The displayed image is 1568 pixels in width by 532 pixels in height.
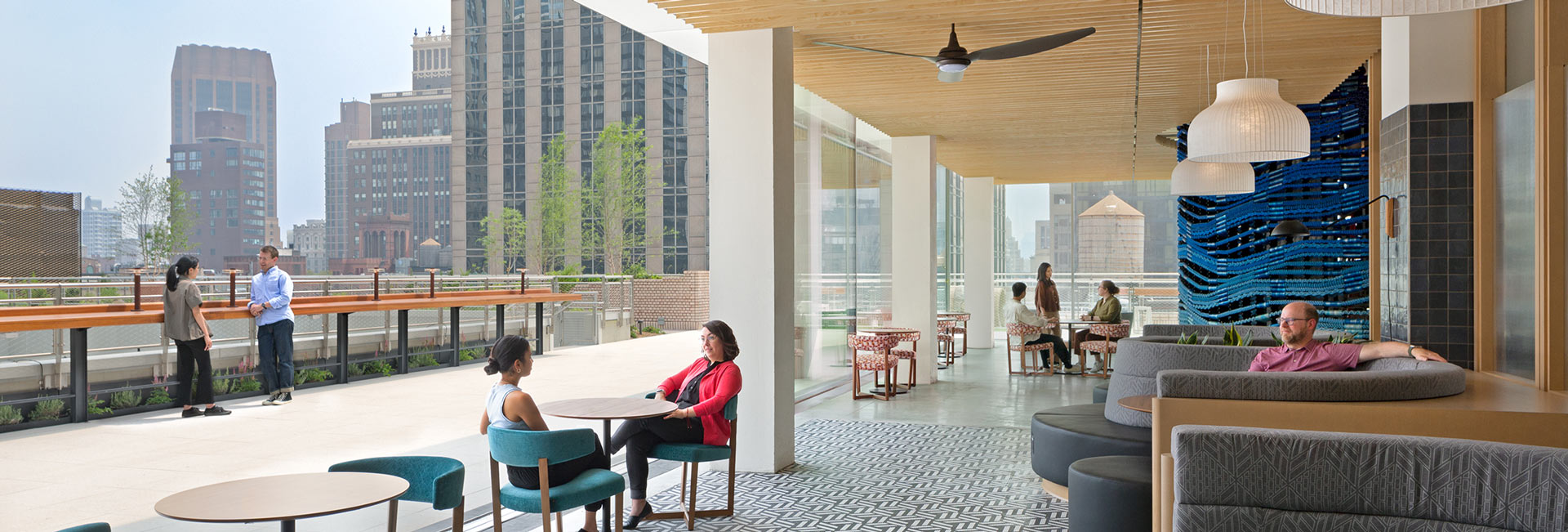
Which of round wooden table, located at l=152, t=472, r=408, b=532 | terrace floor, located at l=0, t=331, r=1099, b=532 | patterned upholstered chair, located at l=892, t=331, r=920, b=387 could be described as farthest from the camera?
patterned upholstered chair, located at l=892, t=331, r=920, b=387

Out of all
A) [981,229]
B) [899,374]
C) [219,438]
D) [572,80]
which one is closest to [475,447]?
[219,438]

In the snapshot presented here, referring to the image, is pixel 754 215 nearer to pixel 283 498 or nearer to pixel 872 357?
pixel 283 498

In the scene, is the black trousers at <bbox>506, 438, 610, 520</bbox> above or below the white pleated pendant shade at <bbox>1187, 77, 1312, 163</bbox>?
below

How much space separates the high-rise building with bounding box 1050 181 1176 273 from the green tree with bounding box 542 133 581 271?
49.3ft

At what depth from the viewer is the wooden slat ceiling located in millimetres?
5547

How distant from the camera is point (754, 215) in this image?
229 inches

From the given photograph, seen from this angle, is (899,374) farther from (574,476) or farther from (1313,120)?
(574,476)

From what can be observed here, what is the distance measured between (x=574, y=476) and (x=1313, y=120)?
778 cm

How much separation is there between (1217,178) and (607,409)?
4.74 meters

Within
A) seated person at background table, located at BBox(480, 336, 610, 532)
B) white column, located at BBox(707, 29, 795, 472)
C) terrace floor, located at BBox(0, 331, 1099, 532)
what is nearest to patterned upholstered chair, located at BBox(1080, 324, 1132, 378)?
terrace floor, located at BBox(0, 331, 1099, 532)

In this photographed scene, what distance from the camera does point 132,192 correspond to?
2267 centimetres

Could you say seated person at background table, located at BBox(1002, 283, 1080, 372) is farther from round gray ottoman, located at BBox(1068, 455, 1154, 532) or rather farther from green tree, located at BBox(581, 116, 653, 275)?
green tree, located at BBox(581, 116, 653, 275)

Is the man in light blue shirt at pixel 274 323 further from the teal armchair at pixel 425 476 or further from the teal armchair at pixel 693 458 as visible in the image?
the teal armchair at pixel 425 476

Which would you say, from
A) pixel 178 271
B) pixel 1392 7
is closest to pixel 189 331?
pixel 178 271
